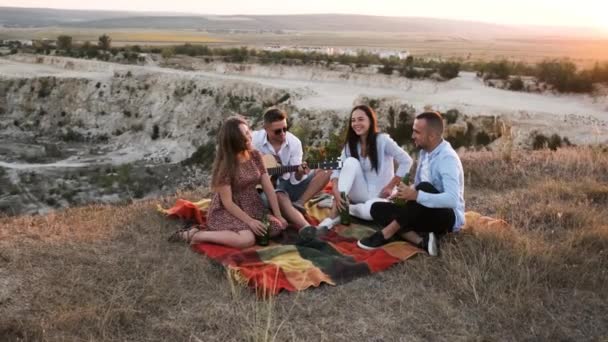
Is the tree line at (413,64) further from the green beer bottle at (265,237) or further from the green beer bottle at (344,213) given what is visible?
the green beer bottle at (265,237)

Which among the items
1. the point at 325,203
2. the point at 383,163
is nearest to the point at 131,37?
the point at 325,203

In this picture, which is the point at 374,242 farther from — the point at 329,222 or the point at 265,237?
the point at 265,237

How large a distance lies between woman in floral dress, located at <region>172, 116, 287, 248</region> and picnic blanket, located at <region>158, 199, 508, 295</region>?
4.6 inches

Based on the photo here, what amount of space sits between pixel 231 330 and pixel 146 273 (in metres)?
1.13

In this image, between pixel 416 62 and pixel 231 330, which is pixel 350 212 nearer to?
pixel 231 330

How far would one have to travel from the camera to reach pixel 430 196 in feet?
15.9

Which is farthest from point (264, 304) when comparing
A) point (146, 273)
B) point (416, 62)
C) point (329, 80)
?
point (416, 62)

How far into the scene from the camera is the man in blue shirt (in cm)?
487

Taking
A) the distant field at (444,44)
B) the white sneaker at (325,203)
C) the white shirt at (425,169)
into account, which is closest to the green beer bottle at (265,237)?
the white sneaker at (325,203)

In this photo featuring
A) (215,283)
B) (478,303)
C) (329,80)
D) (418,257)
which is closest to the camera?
(478,303)

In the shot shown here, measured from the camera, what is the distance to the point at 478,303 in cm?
429

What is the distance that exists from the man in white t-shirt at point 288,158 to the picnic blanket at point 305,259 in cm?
72

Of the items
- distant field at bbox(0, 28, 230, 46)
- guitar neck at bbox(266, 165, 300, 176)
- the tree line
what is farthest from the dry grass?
distant field at bbox(0, 28, 230, 46)

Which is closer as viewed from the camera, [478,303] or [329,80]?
[478,303]
